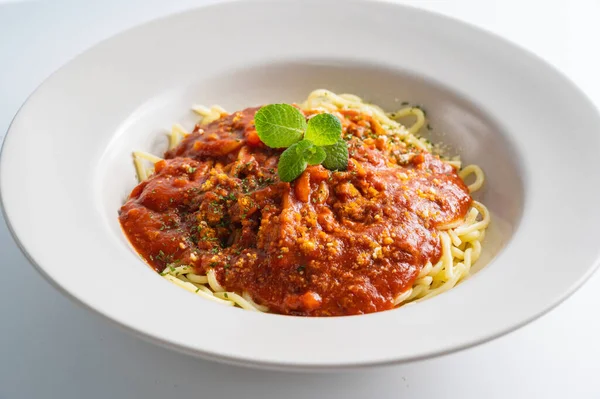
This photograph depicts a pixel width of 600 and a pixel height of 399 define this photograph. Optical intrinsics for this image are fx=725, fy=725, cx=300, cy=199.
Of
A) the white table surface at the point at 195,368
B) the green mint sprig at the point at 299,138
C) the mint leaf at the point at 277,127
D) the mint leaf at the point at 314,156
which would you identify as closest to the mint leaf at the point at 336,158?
the green mint sprig at the point at 299,138

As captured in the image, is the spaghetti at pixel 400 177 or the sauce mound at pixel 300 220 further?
the spaghetti at pixel 400 177

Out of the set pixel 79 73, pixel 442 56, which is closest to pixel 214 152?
pixel 79 73

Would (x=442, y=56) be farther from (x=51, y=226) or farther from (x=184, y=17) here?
(x=51, y=226)

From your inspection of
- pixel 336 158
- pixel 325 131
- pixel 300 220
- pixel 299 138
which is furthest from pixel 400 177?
pixel 300 220

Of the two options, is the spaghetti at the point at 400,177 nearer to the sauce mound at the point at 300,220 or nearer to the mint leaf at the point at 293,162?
the sauce mound at the point at 300,220

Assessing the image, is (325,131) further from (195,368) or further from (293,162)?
(195,368)

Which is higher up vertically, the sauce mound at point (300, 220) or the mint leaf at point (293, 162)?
the mint leaf at point (293, 162)

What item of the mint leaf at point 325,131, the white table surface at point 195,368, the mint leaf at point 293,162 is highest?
the mint leaf at point 325,131
